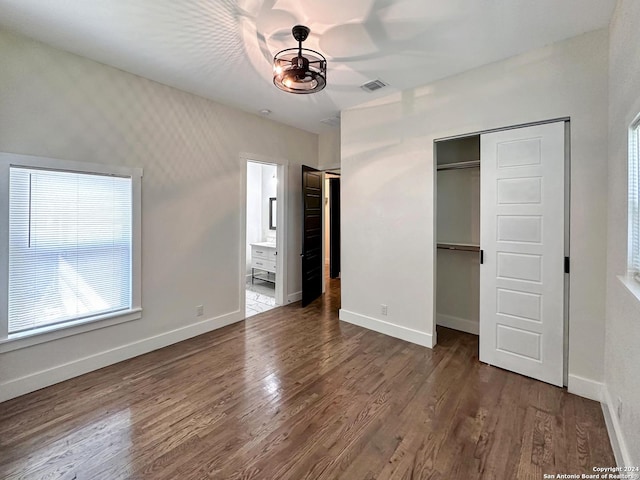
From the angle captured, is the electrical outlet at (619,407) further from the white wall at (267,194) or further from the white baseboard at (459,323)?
the white wall at (267,194)

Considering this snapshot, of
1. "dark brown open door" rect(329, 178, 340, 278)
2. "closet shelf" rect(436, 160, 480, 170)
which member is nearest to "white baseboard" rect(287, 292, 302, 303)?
"dark brown open door" rect(329, 178, 340, 278)

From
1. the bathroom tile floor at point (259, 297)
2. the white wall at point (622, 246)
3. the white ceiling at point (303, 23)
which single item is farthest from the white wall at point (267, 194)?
the white wall at point (622, 246)

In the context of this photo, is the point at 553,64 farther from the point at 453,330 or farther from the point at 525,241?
the point at 453,330

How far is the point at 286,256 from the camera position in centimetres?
480

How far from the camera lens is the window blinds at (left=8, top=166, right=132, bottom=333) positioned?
7.79ft

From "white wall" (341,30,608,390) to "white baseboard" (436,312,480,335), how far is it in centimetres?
76

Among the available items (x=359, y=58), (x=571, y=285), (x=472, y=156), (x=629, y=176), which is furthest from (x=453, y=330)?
(x=359, y=58)

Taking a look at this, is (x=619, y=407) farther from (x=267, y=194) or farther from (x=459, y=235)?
(x=267, y=194)

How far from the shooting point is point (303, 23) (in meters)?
2.21

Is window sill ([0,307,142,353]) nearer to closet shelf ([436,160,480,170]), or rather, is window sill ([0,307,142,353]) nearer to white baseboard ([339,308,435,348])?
white baseboard ([339,308,435,348])

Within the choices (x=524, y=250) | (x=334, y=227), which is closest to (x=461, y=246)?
(x=524, y=250)

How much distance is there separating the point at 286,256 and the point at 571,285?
3.59m

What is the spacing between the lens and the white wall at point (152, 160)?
2.39 meters

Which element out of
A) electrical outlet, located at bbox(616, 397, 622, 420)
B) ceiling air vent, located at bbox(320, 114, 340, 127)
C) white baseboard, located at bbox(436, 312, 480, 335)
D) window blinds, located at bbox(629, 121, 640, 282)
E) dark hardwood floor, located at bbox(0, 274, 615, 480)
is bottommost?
dark hardwood floor, located at bbox(0, 274, 615, 480)
